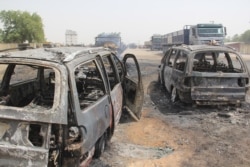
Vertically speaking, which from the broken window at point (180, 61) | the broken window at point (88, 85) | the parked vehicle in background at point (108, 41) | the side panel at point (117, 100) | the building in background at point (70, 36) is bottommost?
the side panel at point (117, 100)

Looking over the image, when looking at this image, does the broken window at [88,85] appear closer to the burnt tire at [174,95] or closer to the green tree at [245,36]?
the burnt tire at [174,95]

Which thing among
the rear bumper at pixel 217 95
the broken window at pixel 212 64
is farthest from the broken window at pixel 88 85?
the broken window at pixel 212 64

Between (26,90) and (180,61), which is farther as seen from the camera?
(180,61)

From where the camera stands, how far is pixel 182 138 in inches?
263

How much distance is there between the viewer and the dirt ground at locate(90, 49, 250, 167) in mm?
5453

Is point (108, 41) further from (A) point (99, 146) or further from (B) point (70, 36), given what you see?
(B) point (70, 36)

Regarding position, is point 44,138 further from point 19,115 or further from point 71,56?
point 71,56

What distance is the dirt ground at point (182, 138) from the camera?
5.45m

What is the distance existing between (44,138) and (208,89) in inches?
224

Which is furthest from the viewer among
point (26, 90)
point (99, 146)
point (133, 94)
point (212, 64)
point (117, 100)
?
point (212, 64)

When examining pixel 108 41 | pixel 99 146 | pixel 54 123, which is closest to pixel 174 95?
pixel 99 146

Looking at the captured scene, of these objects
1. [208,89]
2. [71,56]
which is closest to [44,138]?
[71,56]

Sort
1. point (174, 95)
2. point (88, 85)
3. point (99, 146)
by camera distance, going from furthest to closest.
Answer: point (174, 95), point (88, 85), point (99, 146)

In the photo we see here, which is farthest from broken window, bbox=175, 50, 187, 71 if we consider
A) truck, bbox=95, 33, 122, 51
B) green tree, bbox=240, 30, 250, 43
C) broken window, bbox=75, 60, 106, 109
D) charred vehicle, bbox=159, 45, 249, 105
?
green tree, bbox=240, 30, 250, 43
